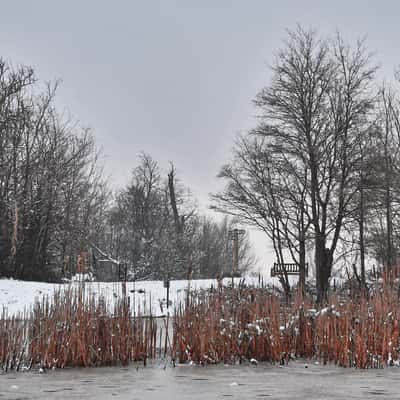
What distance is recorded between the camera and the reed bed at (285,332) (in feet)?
28.2

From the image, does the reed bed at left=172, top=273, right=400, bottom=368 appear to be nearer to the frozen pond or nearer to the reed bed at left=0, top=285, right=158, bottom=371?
the frozen pond

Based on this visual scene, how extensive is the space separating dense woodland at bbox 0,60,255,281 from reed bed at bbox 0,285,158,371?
13.4 meters

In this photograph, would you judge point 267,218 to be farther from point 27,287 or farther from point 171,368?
point 171,368

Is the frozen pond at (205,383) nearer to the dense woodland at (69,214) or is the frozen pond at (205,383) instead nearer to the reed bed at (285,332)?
the reed bed at (285,332)

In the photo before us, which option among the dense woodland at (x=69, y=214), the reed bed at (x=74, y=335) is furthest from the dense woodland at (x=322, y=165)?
the reed bed at (x=74, y=335)

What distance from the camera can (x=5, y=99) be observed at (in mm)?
27500

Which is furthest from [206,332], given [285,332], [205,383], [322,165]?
[322,165]

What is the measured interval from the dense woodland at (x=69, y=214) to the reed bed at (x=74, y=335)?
13.4 meters

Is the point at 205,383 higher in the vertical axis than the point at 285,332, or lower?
lower

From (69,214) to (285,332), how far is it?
23289mm

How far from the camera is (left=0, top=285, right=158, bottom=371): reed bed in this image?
8086 millimetres

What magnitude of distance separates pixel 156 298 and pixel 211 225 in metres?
28.0

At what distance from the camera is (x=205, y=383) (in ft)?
23.4

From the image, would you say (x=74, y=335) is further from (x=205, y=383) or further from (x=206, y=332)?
(x=205, y=383)
